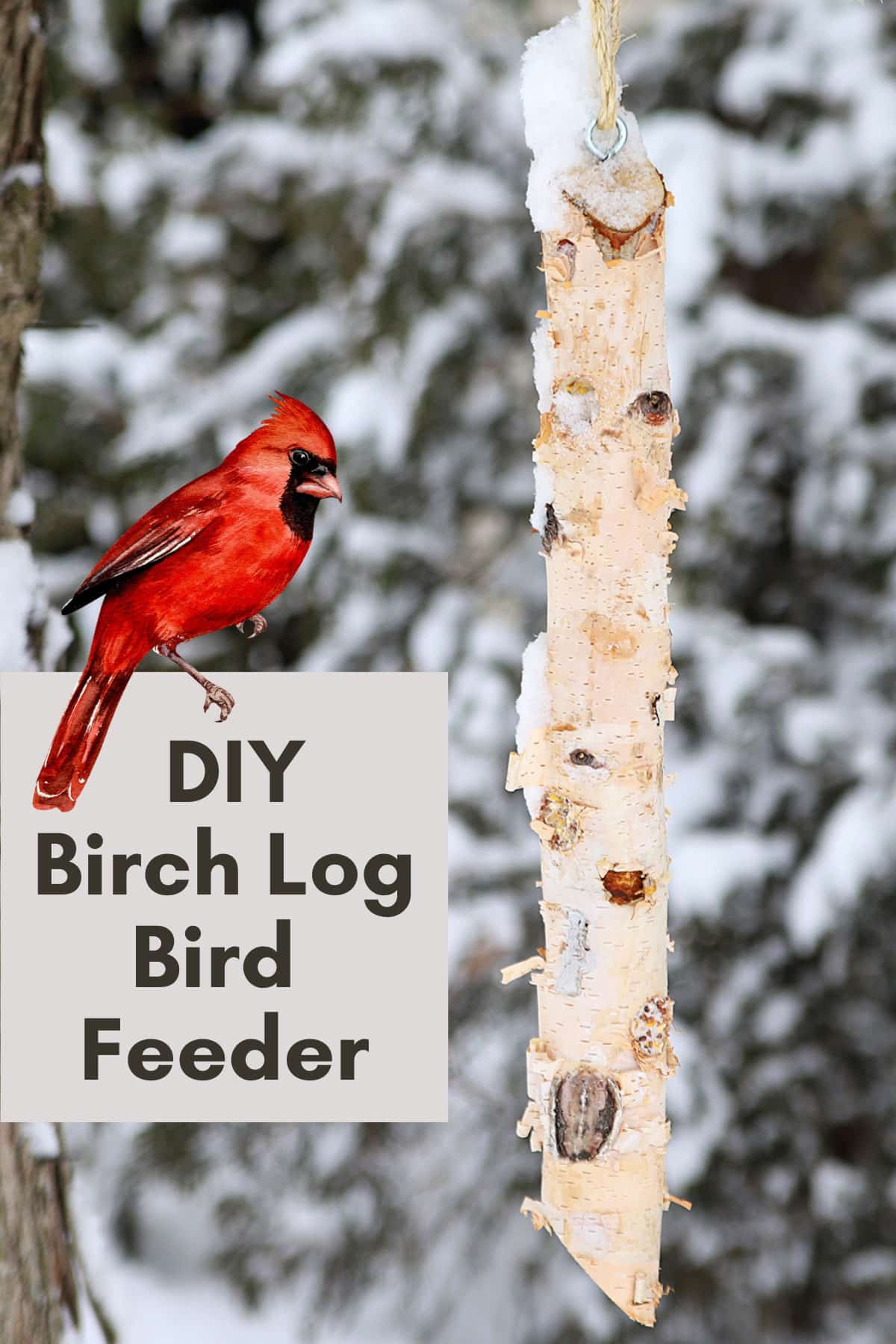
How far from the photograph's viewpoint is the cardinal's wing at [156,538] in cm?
58

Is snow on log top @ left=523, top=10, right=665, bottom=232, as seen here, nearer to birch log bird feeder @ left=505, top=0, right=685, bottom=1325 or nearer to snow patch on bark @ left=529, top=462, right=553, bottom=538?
birch log bird feeder @ left=505, top=0, right=685, bottom=1325

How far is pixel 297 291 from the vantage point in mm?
1913

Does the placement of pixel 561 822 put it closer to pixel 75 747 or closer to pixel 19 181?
pixel 75 747

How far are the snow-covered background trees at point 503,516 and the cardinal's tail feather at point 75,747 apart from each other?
2.73ft

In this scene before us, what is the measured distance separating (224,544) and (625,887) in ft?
0.86

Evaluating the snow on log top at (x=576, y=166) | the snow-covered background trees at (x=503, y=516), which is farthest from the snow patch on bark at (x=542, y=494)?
the snow-covered background trees at (x=503, y=516)

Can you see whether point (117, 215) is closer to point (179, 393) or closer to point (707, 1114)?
point (179, 393)

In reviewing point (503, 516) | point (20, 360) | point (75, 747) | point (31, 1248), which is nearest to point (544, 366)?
point (75, 747)

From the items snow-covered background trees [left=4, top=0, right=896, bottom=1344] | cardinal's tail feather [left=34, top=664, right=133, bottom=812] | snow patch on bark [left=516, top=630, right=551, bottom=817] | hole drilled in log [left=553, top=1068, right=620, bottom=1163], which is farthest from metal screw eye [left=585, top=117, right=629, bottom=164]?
snow-covered background trees [left=4, top=0, right=896, bottom=1344]

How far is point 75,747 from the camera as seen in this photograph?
0.66m

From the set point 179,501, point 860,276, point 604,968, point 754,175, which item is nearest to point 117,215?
point 754,175

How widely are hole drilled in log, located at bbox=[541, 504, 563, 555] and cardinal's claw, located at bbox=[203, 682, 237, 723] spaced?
0.62ft

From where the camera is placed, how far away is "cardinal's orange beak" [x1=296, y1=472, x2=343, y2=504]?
0.57 metres

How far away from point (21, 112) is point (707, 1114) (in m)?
1.51
